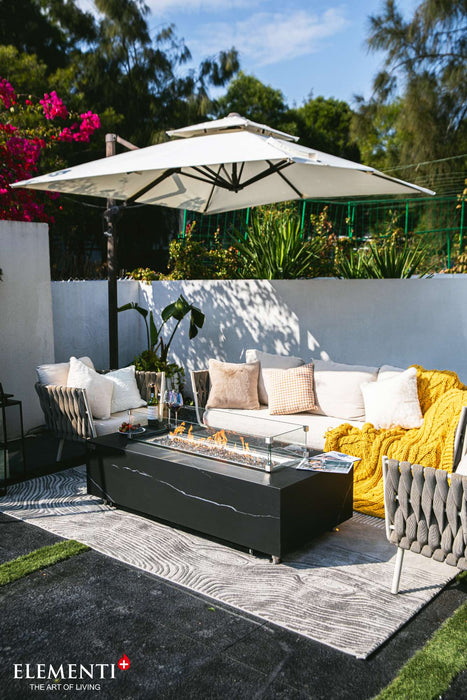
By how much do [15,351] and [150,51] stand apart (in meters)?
14.6

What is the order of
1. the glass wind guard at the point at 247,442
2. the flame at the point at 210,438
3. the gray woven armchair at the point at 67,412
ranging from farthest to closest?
the gray woven armchair at the point at 67,412 → the flame at the point at 210,438 → the glass wind guard at the point at 247,442

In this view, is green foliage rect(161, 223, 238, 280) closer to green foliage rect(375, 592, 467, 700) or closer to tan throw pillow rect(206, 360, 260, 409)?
tan throw pillow rect(206, 360, 260, 409)

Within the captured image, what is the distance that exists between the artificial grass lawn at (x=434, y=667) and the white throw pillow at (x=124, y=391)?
3337mm

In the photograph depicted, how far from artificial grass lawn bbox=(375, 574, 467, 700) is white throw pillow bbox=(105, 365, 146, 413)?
3.34m

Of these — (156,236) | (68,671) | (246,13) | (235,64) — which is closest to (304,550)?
(68,671)

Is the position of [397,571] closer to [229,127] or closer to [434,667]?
[434,667]

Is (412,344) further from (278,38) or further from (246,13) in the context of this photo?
(278,38)

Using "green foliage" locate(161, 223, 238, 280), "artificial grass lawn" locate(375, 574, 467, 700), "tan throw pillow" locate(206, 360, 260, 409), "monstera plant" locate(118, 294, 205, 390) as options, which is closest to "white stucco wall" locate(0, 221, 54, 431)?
"monstera plant" locate(118, 294, 205, 390)

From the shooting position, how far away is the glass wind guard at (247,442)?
3643mm

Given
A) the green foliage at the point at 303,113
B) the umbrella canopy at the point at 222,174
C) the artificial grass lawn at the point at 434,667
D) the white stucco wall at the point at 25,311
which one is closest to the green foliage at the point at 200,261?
the umbrella canopy at the point at 222,174

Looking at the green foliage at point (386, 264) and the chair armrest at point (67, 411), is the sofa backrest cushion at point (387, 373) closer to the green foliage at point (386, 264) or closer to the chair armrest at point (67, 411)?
the green foliage at point (386, 264)

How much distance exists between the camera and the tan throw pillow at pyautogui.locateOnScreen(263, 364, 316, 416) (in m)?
5.18

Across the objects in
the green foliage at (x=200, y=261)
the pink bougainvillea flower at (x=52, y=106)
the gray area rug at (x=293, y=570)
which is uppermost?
the pink bougainvillea flower at (x=52, y=106)

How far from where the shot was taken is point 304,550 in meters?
3.63
